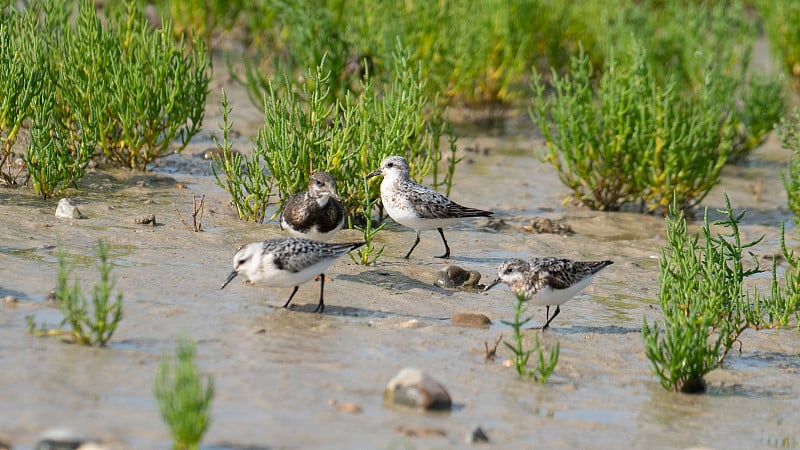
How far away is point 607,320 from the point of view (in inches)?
313

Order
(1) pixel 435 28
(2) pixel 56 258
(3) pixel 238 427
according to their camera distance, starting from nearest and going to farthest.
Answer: (3) pixel 238 427
(2) pixel 56 258
(1) pixel 435 28

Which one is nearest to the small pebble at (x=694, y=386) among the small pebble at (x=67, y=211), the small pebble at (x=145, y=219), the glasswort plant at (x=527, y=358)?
the glasswort plant at (x=527, y=358)

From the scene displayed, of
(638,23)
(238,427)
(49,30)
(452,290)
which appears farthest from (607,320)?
(638,23)

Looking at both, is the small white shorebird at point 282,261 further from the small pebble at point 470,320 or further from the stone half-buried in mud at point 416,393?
the stone half-buried in mud at point 416,393

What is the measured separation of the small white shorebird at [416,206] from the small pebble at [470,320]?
1.68 meters

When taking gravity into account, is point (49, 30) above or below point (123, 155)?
above

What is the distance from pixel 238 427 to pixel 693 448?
2266 mm

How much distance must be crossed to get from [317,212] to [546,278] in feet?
6.38

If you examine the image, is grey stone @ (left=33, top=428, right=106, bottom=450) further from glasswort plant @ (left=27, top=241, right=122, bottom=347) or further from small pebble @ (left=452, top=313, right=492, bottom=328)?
small pebble @ (left=452, top=313, right=492, bottom=328)

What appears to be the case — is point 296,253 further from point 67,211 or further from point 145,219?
point 67,211

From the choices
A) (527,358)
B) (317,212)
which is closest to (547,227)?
(317,212)

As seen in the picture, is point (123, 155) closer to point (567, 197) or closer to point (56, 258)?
point (56, 258)

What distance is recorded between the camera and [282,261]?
23.3 ft

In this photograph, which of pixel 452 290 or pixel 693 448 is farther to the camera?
pixel 452 290
